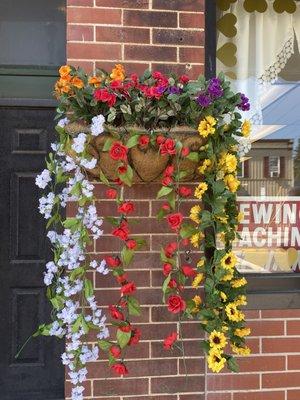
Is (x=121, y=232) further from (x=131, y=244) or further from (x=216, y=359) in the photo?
(x=216, y=359)

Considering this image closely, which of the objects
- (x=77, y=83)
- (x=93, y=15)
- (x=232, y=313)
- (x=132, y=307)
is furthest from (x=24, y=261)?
(x=93, y=15)

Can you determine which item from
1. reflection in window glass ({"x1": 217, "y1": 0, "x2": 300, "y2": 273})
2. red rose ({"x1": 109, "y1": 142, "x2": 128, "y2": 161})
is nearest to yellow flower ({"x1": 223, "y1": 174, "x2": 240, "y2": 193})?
red rose ({"x1": 109, "y1": 142, "x2": 128, "y2": 161})

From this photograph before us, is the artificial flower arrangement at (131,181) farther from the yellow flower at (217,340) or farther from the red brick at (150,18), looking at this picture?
the red brick at (150,18)

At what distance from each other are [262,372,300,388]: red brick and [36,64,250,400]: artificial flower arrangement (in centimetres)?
64

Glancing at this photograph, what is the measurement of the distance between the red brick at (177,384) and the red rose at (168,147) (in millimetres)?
1297

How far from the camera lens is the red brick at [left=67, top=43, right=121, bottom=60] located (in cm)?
280

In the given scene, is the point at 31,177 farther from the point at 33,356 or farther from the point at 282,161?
the point at 282,161

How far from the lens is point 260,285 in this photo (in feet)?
10.5

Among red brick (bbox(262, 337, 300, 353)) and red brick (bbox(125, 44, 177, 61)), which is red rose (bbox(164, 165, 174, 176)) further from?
red brick (bbox(262, 337, 300, 353))

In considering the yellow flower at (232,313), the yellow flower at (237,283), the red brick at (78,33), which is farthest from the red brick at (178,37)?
the yellow flower at (232,313)

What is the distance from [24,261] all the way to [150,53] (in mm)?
1403

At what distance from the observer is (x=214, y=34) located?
3.16 metres

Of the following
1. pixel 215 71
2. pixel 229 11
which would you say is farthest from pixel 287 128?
pixel 229 11

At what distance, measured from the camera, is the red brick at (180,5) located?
9.40 ft
